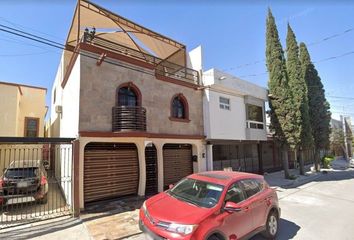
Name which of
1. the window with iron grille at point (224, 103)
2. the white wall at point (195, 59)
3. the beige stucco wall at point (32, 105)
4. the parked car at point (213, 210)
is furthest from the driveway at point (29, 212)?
the white wall at point (195, 59)

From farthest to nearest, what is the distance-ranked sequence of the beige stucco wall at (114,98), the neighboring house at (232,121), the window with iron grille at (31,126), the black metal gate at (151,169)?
the window with iron grille at (31,126) → the neighboring house at (232,121) → the black metal gate at (151,169) → the beige stucco wall at (114,98)

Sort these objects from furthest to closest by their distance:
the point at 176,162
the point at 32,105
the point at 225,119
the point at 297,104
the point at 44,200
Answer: the point at 32,105, the point at 297,104, the point at 225,119, the point at 176,162, the point at 44,200

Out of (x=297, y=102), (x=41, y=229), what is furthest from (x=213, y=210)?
(x=297, y=102)

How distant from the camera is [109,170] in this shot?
352 inches

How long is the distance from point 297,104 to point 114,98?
13.5 meters

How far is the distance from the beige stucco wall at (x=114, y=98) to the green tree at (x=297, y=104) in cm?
749

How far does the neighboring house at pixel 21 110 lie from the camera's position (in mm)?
13398

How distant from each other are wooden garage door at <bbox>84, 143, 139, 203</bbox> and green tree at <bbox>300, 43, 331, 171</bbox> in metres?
17.5

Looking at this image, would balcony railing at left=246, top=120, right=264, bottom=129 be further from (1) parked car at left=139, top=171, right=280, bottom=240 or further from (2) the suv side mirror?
(2) the suv side mirror

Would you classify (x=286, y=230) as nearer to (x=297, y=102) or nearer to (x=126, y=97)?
(x=126, y=97)

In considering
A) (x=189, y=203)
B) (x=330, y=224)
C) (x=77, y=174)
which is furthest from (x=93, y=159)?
(x=330, y=224)

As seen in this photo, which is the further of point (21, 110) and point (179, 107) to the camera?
point (21, 110)

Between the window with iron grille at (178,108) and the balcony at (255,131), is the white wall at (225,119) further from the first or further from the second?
the window with iron grille at (178,108)

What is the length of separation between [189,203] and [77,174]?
4.60m
